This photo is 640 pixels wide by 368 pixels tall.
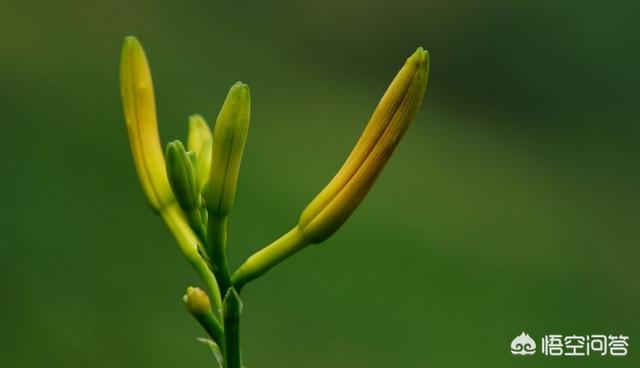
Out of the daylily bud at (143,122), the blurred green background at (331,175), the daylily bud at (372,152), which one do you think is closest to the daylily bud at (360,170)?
the daylily bud at (372,152)

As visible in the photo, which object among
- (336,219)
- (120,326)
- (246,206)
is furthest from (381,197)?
(336,219)

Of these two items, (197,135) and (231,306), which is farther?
(197,135)

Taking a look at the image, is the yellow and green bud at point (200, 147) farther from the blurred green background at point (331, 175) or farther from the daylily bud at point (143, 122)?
the blurred green background at point (331, 175)

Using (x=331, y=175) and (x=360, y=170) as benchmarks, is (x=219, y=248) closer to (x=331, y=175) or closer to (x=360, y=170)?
(x=360, y=170)

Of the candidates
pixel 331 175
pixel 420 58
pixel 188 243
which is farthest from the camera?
pixel 331 175

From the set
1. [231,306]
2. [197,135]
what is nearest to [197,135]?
[197,135]

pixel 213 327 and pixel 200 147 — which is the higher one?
pixel 200 147

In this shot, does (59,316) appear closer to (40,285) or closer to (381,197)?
(40,285)
